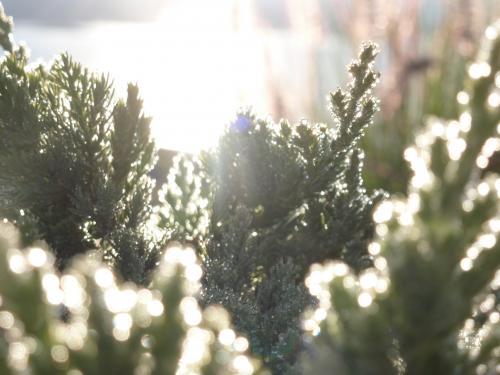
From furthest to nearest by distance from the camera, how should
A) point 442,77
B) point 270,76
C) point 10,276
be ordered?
point 442,77, point 270,76, point 10,276

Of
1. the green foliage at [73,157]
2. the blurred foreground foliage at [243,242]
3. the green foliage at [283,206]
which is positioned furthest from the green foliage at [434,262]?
the green foliage at [73,157]

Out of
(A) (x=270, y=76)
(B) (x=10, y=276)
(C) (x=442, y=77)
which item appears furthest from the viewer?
(C) (x=442, y=77)

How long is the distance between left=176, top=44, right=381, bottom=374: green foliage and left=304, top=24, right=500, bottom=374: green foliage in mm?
360

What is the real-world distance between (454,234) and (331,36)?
12.8ft

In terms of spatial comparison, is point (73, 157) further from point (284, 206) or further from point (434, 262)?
point (434, 262)

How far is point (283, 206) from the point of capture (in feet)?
3.64

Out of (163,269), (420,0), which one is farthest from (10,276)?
(420,0)

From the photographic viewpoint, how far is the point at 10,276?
18.8 inches

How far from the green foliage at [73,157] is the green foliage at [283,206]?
104mm

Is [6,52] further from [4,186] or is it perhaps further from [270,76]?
[270,76]

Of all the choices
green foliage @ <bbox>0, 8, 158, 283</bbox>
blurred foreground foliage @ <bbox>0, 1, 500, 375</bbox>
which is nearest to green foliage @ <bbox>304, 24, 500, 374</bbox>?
blurred foreground foliage @ <bbox>0, 1, 500, 375</bbox>

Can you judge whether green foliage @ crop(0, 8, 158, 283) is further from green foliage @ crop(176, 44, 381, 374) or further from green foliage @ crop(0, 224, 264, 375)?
green foliage @ crop(0, 224, 264, 375)

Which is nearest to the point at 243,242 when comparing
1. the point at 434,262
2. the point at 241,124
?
the point at 241,124

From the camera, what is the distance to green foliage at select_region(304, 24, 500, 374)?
0.50 meters
